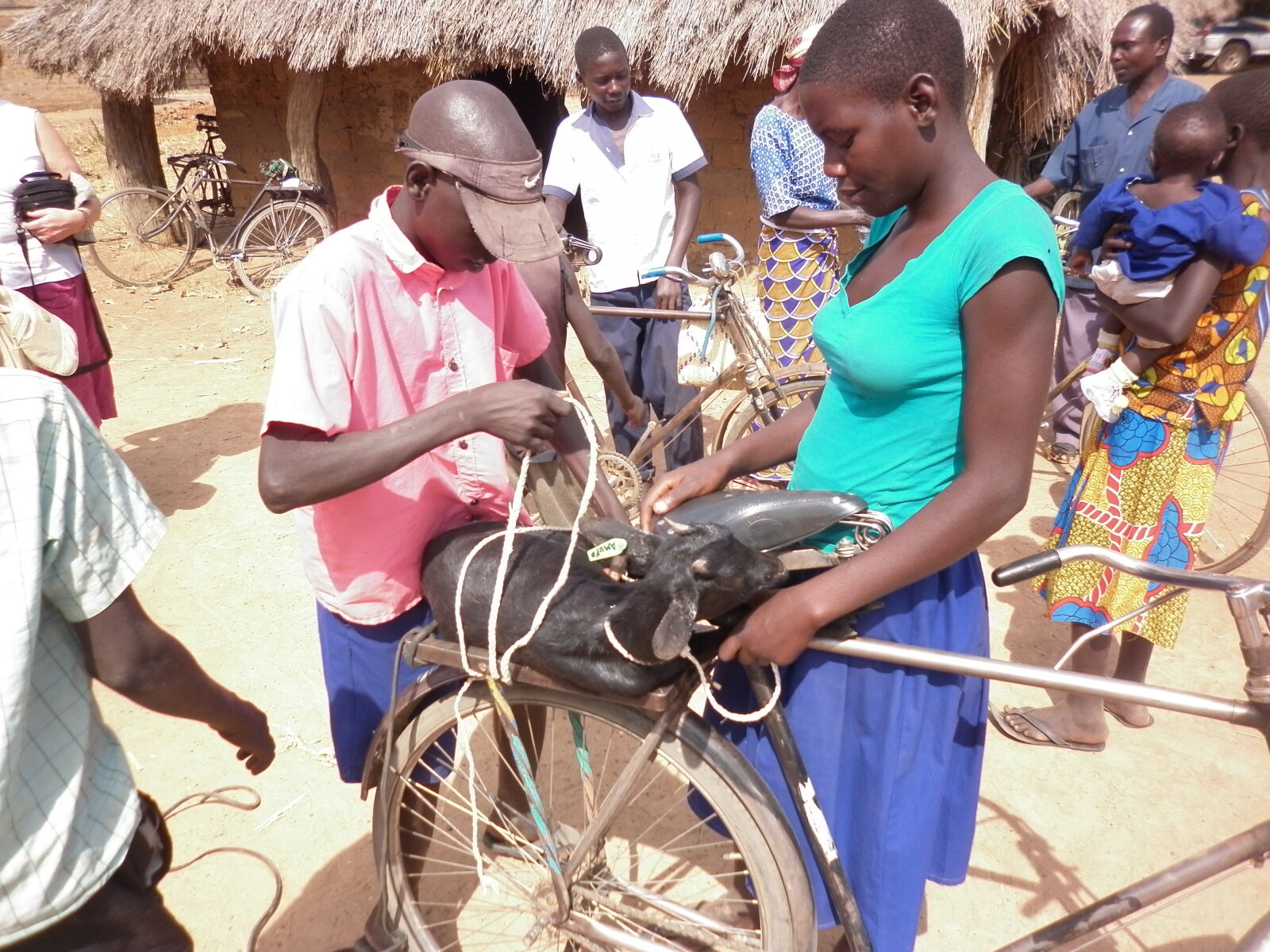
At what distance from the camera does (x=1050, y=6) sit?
7320mm

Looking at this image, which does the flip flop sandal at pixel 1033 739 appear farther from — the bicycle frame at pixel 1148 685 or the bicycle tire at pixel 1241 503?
the bicycle frame at pixel 1148 685

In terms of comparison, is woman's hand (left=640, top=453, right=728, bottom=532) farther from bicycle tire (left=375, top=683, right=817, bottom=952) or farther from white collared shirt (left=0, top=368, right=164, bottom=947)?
white collared shirt (left=0, top=368, right=164, bottom=947)

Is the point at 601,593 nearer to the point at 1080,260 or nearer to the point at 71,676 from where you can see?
the point at 71,676

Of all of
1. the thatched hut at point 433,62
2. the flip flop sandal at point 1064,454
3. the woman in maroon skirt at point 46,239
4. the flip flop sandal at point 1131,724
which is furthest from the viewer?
the thatched hut at point 433,62

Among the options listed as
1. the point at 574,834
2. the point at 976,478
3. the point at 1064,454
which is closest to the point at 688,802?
the point at 574,834

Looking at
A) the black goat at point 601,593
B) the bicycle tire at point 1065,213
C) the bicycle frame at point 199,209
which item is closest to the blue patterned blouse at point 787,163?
the bicycle tire at point 1065,213

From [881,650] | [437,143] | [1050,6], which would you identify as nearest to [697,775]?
[881,650]

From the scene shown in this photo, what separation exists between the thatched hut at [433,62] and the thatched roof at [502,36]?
1 centimetres

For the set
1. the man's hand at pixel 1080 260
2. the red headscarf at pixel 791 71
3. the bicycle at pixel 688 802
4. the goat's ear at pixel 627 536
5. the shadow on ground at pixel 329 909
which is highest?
the red headscarf at pixel 791 71

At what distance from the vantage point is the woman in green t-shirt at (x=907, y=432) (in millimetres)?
1362

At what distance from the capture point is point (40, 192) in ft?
12.6

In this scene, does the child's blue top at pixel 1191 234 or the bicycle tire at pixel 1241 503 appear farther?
the bicycle tire at pixel 1241 503

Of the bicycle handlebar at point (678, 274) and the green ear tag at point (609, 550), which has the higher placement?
the green ear tag at point (609, 550)

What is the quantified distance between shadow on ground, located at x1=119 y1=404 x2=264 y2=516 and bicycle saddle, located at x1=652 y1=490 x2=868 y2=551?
168 inches
